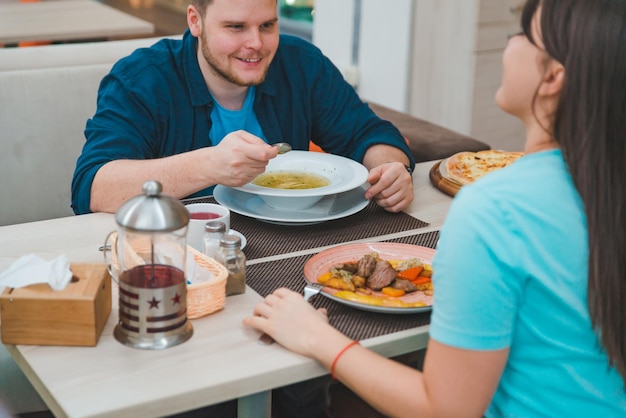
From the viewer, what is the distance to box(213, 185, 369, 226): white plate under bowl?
1744 millimetres

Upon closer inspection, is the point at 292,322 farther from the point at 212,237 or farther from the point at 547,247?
the point at 547,247

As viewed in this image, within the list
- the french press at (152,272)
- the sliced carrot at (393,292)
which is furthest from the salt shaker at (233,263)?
the sliced carrot at (393,292)

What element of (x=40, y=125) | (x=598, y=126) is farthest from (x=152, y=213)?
(x=40, y=125)

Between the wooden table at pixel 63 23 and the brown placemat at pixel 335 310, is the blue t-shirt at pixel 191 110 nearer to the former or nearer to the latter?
the brown placemat at pixel 335 310

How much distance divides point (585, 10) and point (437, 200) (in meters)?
0.93

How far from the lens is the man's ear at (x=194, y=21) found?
2096 millimetres

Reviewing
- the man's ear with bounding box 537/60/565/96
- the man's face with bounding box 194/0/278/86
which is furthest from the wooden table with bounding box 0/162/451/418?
the man's face with bounding box 194/0/278/86

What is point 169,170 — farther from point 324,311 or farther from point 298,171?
point 324,311

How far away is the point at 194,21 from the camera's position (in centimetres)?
212

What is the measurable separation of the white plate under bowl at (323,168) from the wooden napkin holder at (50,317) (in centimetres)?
59

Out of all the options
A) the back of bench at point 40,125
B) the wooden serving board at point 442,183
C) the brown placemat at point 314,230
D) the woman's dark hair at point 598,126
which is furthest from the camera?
the back of bench at point 40,125

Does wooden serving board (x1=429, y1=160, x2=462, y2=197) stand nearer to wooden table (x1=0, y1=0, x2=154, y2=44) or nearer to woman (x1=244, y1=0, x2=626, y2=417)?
woman (x1=244, y1=0, x2=626, y2=417)

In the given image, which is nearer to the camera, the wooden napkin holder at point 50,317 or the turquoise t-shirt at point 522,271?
the turquoise t-shirt at point 522,271

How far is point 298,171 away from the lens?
200 centimetres
